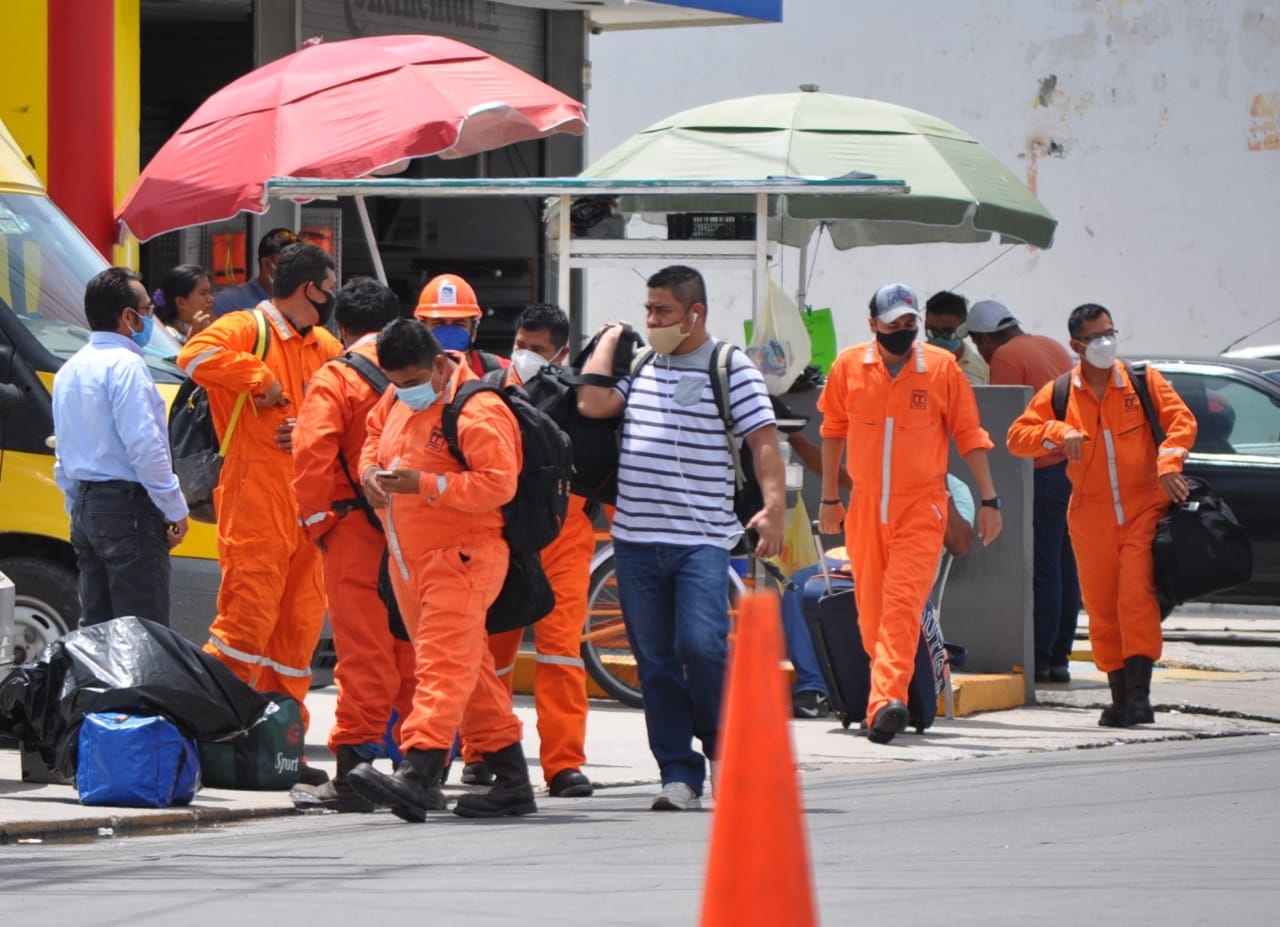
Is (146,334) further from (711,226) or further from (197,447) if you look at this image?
(711,226)

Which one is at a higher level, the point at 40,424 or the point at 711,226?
the point at 711,226

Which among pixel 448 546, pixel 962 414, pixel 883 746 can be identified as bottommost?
pixel 883 746

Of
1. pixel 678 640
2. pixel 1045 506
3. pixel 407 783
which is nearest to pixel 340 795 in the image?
pixel 407 783

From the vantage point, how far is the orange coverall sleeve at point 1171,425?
35.8 ft

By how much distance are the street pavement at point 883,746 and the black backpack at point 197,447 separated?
1167 mm

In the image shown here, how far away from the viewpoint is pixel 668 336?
27.9 feet

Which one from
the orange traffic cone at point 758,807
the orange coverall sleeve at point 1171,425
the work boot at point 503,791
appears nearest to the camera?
the orange traffic cone at point 758,807

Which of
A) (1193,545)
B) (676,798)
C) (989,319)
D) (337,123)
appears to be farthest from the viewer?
(989,319)

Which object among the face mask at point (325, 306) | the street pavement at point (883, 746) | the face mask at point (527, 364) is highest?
the face mask at point (325, 306)

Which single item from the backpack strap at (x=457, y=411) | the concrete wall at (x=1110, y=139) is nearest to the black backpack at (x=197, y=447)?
the backpack strap at (x=457, y=411)

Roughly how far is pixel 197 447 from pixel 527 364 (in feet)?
4.52

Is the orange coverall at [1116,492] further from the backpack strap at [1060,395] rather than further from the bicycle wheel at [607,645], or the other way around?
the bicycle wheel at [607,645]

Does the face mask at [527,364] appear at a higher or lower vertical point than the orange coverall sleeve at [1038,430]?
higher

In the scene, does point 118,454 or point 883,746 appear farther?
point 883,746
